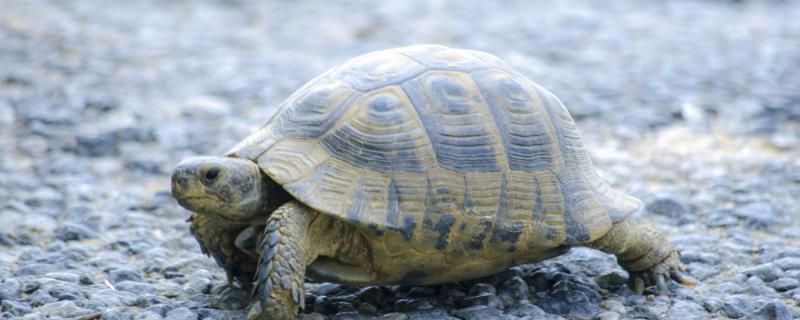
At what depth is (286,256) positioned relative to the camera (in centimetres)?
364

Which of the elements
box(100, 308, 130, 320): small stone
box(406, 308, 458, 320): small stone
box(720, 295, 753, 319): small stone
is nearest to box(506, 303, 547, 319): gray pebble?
box(406, 308, 458, 320): small stone

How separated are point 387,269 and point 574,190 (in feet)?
2.95

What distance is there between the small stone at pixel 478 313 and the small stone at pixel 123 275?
1530mm

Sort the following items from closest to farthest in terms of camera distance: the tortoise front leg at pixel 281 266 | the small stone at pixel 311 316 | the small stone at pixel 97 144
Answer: the tortoise front leg at pixel 281 266
the small stone at pixel 311 316
the small stone at pixel 97 144

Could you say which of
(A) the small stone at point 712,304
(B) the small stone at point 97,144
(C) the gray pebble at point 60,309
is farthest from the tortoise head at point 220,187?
(B) the small stone at point 97,144

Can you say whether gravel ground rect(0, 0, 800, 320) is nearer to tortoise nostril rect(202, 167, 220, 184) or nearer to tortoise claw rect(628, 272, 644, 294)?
tortoise claw rect(628, 272, 644, 294)

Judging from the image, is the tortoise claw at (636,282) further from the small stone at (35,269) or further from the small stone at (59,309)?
the small stone at (35,269)

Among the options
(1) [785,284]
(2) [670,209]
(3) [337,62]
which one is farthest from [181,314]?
(3) [337,62]

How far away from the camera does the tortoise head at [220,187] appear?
Answer: 3.78 meters

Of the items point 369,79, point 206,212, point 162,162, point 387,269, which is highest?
point 162,162

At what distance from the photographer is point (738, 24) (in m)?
11.3

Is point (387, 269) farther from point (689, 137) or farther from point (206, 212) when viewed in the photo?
point (689, 137)

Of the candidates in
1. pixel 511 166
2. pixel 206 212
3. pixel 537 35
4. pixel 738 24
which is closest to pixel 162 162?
pixel 206 212

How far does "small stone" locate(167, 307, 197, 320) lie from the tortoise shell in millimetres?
677
